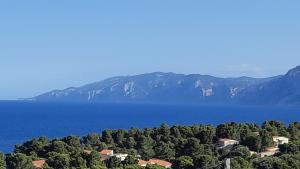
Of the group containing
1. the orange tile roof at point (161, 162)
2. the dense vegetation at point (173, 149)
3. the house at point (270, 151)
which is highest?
the dense vegetation at point (173, 149)

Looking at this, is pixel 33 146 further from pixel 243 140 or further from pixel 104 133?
pixel 243 140

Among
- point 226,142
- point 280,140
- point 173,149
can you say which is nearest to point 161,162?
point 173,149

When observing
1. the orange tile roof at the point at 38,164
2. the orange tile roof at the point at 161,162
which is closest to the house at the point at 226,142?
the orange tile roof at the point at 161,162

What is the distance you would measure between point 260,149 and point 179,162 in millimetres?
11537

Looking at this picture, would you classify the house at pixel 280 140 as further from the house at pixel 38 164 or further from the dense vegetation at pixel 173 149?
the house at pixel 38 164

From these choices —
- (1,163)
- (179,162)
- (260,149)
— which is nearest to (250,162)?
(179,162)

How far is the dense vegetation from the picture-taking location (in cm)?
3909

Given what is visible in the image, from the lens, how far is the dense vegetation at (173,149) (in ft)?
128

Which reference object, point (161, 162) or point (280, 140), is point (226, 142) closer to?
point (280, 140)

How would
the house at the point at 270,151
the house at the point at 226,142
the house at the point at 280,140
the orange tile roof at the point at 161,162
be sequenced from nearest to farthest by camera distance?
1. the orange tile roof at the point at 161,162
2. the house at the point at 270,151
3. the house at the point at 280,140
4. the house at the point at 226,142

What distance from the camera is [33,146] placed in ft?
163

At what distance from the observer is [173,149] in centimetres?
4997

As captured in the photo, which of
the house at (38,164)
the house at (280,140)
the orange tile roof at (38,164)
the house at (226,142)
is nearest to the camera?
the house at (38,164)

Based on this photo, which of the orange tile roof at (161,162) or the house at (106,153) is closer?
the orange tile roof at (161,162)
